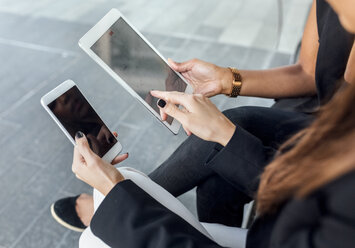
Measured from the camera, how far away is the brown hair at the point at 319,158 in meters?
0.47

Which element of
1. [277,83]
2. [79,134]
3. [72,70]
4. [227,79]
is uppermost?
[79,134]

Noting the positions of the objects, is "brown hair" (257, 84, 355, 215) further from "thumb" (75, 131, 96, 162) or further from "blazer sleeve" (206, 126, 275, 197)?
"thumb" (75, 131, 96, 162)

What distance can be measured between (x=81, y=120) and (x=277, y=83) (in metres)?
0.66

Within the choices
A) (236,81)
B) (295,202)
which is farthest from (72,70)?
(295,202)

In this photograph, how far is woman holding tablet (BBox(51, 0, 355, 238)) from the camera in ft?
2.67

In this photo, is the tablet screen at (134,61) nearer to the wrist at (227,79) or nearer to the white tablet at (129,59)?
the white tablet at (129,59)

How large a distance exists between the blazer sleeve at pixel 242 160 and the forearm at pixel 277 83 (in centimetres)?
40

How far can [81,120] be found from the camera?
3.26ft

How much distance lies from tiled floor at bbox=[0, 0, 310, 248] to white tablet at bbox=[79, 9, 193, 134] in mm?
602

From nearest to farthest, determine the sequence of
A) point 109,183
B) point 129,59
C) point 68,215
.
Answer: point 109,183 < point 129,59 < point 68,215

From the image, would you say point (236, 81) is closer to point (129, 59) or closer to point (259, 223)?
point (129, 59)

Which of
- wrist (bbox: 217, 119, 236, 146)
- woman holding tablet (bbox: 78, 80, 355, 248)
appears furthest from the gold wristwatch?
woman holding tablet (bbox: 78, 80, 355, 248)

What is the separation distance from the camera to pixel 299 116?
1.01 m

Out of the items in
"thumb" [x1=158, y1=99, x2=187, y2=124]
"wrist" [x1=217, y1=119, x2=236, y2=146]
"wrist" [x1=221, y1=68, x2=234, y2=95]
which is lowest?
"wrist" [x1=221, y1=68, x2=234, y2=95]
